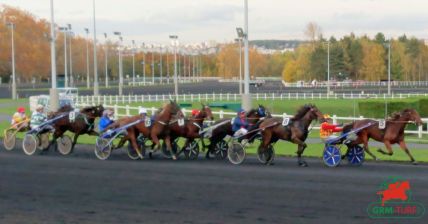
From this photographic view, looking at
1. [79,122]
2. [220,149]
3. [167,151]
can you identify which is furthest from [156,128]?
A: [79,122]

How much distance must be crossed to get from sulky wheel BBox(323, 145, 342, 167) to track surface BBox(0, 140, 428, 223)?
0.43 metres

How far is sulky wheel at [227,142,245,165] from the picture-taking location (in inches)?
692

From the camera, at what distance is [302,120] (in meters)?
17.2

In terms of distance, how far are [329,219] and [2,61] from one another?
91.7 metres

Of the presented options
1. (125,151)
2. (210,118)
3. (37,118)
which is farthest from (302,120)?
(37,118)

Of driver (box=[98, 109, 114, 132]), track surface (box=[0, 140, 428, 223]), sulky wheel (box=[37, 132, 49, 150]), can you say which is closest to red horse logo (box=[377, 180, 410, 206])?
track surface (box=[0, 140, 428, 223])

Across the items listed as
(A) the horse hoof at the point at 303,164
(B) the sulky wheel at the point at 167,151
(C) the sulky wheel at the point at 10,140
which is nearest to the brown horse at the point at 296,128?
(A) the horse hoof at the point at 303,164

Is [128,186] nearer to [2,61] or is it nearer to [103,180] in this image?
[103,180]

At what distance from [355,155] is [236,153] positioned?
282cm

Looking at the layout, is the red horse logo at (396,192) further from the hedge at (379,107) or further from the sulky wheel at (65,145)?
the hedge at (379,107)

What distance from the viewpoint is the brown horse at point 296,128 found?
56.0 ft

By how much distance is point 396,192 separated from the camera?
12492 millimetres

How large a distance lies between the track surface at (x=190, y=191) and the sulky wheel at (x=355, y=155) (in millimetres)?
303

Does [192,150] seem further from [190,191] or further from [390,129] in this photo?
[190,191]
